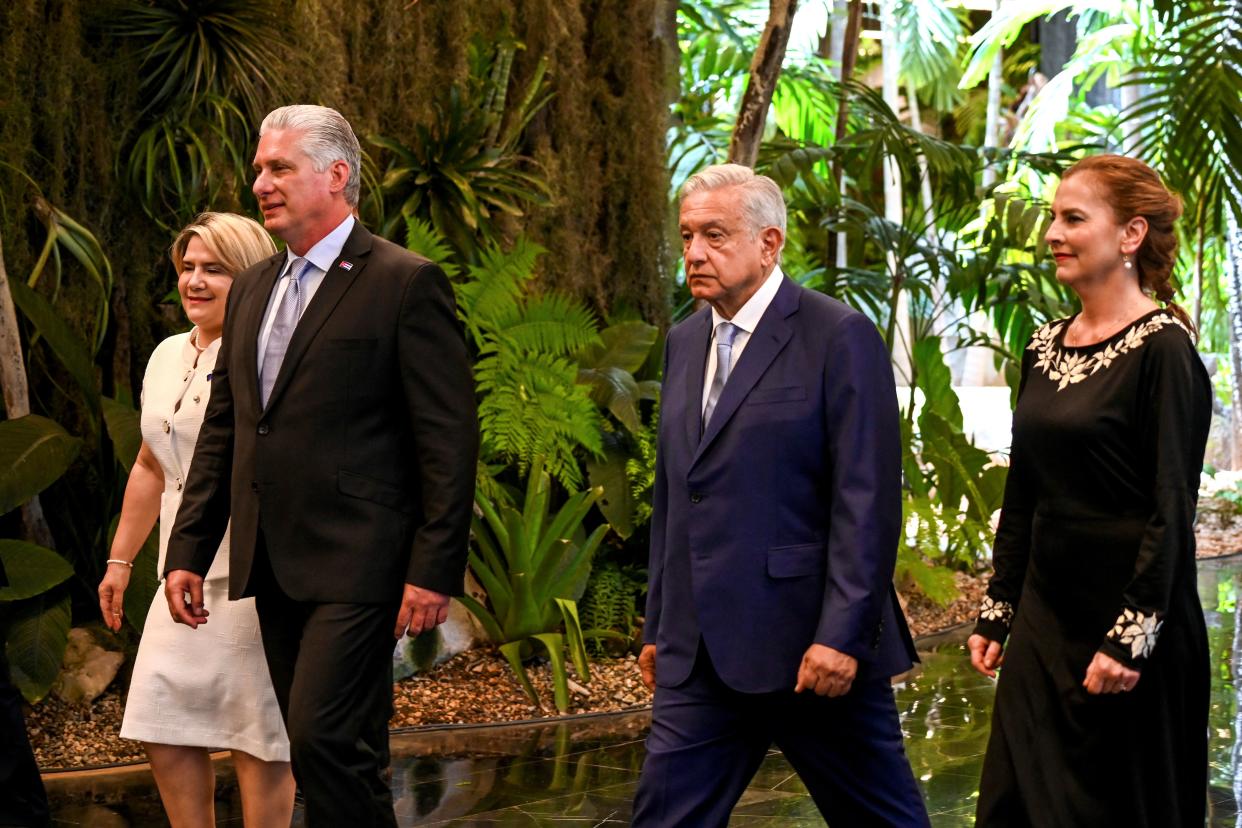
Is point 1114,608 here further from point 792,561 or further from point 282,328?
point 282,328

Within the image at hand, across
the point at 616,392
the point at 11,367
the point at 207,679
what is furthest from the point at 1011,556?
the point at 11,367

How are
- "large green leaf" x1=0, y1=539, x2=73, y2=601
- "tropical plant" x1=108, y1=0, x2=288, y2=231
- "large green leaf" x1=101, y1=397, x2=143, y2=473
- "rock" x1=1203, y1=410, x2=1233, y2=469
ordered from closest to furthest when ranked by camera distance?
1. "large green leaf" x1=0, y1=539, x2=73, y2=601
2. "large green leaf" x1=101, y1=397, x2=143, y2=473
3. "tropical plant" x1=108, y1=0, x2=288, y2=231
4. "rock" x1=1203, y1=410, x2=1233, y2=469

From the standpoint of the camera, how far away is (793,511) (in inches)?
114

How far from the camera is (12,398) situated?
18.9ft

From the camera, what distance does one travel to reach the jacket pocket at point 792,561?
113 inches

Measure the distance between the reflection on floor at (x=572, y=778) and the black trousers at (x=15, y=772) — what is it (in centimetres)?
105

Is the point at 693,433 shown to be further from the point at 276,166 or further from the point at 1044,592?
the point at 276,166

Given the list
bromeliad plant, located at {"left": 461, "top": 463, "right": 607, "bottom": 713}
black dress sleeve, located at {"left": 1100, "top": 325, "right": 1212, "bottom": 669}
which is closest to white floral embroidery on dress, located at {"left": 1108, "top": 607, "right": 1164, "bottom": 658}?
black dress sleeve, located at {"left": 1100, "top": 325, "right": 1212, "bottom": 669}

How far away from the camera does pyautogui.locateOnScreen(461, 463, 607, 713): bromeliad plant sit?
6555 millimetres

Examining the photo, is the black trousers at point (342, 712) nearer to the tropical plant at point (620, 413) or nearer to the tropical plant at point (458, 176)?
the tropical plant at point (620, 413)

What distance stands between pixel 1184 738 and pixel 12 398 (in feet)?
14.8

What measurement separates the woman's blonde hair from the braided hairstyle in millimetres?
1982

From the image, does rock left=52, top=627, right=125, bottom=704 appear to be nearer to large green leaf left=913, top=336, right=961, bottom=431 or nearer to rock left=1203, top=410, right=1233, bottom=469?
large green leaf left=913, top=336, right=961, bottom=431

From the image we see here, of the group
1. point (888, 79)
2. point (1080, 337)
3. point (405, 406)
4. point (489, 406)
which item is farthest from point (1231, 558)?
point (888, 79)
